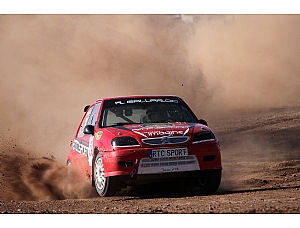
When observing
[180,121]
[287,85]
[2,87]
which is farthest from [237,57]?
[180,121]

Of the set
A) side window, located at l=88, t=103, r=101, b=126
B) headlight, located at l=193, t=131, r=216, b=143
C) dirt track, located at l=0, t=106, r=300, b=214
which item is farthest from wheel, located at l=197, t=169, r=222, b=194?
side window, located at l=88, t=103, r=101, b=126

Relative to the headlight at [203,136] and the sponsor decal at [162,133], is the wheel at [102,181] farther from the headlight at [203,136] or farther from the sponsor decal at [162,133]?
the headlight at [203,136]

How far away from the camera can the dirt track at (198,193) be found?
6.55m

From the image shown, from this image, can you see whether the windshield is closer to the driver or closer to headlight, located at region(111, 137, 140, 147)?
the driver

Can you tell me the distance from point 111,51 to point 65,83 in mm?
3849

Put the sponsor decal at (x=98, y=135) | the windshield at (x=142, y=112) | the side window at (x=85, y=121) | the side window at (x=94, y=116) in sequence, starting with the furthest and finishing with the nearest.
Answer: the side window at (x=85, y=121) → the side window at (x=94, y=116) → the windshield at (x=142, y=112) → the sponsor decal at (x=98, y=135)

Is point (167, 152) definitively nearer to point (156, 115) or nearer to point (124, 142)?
point (124, 142)

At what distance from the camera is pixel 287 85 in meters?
25.4

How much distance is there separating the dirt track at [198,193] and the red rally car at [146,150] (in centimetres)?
28

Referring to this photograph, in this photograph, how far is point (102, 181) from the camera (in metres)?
8.05

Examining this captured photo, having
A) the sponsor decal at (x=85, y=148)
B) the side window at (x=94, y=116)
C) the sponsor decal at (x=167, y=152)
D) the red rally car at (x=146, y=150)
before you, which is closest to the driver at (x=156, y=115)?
the red rally car at (x=146, y=150)

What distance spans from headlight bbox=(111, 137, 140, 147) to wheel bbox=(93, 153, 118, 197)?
0.40 m

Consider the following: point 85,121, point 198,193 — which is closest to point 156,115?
point 198,193

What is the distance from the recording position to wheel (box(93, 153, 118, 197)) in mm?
7793
